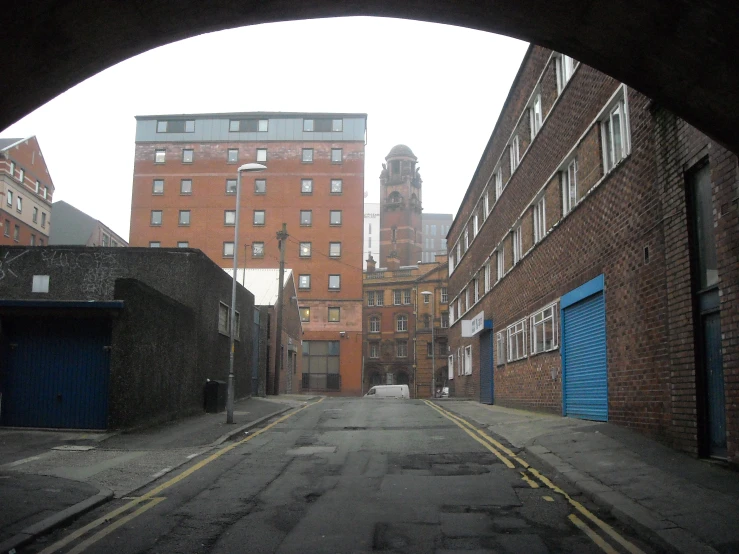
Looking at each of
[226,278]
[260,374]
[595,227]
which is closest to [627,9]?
[595,227]

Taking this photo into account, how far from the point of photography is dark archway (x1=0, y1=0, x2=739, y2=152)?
21.0ft

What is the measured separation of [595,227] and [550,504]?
839 cm

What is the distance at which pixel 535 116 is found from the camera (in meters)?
22.0

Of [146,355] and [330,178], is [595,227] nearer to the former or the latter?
[146,355]

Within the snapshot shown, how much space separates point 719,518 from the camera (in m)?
7.20

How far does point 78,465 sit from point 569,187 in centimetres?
1287

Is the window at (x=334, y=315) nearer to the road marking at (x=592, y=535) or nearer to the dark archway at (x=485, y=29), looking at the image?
the road marking at (x=592, y=535)

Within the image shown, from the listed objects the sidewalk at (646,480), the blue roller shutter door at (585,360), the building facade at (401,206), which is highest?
the building facade at (401,206)

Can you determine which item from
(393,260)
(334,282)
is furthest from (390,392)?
(393,260)

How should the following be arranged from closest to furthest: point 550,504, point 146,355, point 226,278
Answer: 1. point 550,504
2. point 146,355
3. point 226,278

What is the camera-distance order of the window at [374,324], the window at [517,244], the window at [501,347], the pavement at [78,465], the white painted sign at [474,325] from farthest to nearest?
1. the window at [374,324]
2. the white painted sign at [474,325]
3. the window at [501,347]
4. the window at [517,244]
5. the pavement at [78,465]

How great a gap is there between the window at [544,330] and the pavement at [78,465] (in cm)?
832

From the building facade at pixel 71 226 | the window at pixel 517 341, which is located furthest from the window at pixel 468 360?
the building facade at pixel 71 226

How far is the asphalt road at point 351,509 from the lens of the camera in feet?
22.5
